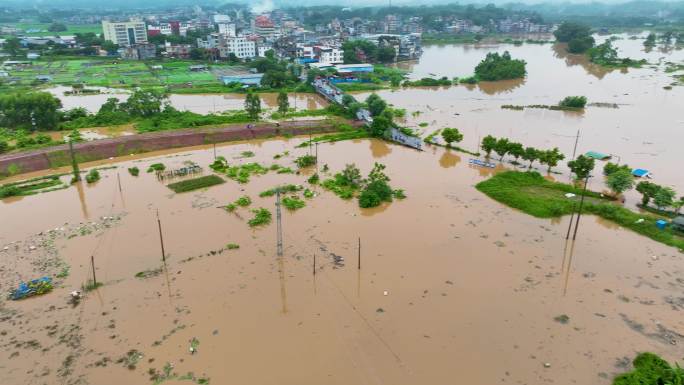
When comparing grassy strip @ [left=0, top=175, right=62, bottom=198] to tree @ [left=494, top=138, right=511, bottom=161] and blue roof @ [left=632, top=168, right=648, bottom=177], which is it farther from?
blue roof @ [left=632, top=168, right=648, bottom=177]

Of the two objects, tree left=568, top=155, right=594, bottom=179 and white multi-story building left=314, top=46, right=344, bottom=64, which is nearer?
tree left=568, top=155, right=594, bottom=179

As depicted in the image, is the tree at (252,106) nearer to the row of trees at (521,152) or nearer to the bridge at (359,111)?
the bridge at (359,111)

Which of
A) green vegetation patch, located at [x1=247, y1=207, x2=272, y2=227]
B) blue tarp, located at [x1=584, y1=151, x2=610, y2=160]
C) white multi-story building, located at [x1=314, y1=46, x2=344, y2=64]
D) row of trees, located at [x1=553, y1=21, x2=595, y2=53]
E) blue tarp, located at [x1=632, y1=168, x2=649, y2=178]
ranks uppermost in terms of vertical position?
row of trees, located at [x1=553, y1=21, x2=595, y2=53]

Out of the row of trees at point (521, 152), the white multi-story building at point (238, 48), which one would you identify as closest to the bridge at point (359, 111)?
the row of trees at point (521, 152)

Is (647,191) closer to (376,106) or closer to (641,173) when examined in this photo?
(641,173)

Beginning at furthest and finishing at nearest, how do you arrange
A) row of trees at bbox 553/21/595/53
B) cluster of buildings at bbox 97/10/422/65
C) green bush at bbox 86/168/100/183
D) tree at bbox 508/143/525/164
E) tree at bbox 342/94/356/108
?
row of trees at bbox 553/21/595/53 → cluster of buildings at bbox 97/10/422/65 → tree at bbox 342/94/356/108 → tree at bbox 508/143/525/164 → green bush at bbox 86/168/100/183

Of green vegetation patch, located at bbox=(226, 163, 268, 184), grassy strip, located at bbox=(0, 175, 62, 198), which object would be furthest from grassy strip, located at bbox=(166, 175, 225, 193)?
grassy strip, located at bbox=(0, 175, 62, 198)

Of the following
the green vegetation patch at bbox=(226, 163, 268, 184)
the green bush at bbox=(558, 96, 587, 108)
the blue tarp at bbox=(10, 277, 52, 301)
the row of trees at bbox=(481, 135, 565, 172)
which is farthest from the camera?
the green bush at bbox=(558, 96, 587, 108)
